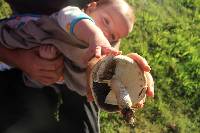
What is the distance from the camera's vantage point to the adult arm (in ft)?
7.70

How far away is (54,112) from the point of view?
2.62 meters

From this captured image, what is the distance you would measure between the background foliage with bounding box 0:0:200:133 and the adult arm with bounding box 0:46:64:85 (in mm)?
1735

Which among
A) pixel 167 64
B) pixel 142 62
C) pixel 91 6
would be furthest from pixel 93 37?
pixel 167 64

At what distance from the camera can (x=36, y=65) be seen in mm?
2350

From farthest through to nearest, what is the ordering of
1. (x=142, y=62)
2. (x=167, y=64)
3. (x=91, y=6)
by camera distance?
1. (x=167, y=64)
2. (x=91, y=6)
3. (x=142, y=62)

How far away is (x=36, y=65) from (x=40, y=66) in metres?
0.02

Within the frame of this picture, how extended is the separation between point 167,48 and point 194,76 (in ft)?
1.23

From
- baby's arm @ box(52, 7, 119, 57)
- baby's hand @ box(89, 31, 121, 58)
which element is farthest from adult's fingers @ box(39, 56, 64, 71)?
baby's hand @ box(89, 31, 121, 58)

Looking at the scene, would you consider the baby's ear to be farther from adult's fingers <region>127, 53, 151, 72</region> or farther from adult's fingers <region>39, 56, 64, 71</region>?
adult's fingers <region>127, 53, 151, 72</region>

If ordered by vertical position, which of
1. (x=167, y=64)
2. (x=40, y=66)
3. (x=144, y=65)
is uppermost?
(x=144, y=65)

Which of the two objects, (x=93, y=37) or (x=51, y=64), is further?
(x=51, y=64)

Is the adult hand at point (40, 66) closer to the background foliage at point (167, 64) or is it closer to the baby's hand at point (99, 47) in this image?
the baby's hand at point (99, 47)

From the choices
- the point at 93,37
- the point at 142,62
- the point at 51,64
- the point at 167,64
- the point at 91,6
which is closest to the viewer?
the point at 142,62

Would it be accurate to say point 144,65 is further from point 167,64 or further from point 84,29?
point 167,64
